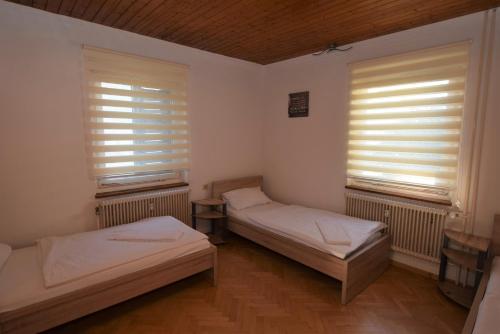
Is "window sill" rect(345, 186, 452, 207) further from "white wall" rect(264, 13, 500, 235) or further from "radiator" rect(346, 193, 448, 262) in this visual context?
"white wall" rect(264, 13, 500, 235)

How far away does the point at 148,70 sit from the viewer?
10.2ft

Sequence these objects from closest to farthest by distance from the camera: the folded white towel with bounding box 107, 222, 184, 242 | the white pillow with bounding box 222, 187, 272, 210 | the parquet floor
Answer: the parquet floor, the folded white towel with bounding box 107, 222, 184, 242, the white pillow with bounding box 222, 187, 272, 210

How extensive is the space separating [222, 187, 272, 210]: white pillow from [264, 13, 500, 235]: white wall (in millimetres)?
466

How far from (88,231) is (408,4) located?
3613mm

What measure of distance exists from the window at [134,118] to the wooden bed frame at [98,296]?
1.24m

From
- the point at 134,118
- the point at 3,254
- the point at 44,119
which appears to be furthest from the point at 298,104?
the point at 3,254

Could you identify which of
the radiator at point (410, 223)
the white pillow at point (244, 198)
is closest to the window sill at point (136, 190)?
the white pillow at point (244, 198)

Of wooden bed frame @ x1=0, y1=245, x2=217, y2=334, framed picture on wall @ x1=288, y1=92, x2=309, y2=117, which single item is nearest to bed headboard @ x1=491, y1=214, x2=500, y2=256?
framed picture on wall @ x1=288, y1=92, x2=309, y2=117

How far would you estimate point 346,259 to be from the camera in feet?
7.82

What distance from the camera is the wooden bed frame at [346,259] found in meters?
2.39

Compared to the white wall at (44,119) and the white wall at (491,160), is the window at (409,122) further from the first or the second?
the white wall at (44,119)

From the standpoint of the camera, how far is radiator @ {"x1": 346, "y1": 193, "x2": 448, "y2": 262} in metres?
2.68

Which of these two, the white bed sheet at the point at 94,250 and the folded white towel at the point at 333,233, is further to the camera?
the folded white towel at the point at 333,233

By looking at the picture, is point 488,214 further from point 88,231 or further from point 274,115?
point 88,231
